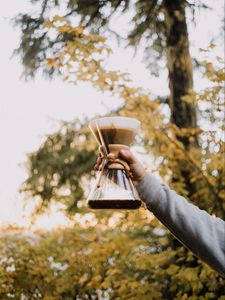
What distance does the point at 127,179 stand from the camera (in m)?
1.61

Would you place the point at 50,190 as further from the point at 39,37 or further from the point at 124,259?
the point at 124,259

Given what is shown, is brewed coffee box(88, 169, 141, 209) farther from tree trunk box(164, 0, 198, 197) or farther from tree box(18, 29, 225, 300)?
tree trunk box(164, 0, 198, 197)

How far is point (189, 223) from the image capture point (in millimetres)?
1458

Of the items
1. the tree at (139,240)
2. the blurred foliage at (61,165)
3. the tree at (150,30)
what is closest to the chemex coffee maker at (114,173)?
the tree at (139,240)

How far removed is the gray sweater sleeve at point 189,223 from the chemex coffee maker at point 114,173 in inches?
3.7

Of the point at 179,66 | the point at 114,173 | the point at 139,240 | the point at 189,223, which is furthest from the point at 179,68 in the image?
the point at 189,223

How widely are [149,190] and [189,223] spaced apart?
0.53ft

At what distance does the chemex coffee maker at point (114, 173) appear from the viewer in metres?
1.60

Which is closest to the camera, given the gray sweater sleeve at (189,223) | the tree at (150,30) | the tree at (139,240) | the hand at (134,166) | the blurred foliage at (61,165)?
the gray sweater sleeve at (189,223)

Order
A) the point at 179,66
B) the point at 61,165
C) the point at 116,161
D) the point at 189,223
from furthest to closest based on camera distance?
the point at 61,165 < the point at 179,66 < the point at 116,161 < the point at 189,223

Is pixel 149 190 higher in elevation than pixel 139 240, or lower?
higher

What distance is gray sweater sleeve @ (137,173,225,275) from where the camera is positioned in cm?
144

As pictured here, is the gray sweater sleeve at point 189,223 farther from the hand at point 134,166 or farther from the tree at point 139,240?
the tree at point 139,240

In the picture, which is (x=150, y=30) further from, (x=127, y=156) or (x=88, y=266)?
(x=127, y=156)
